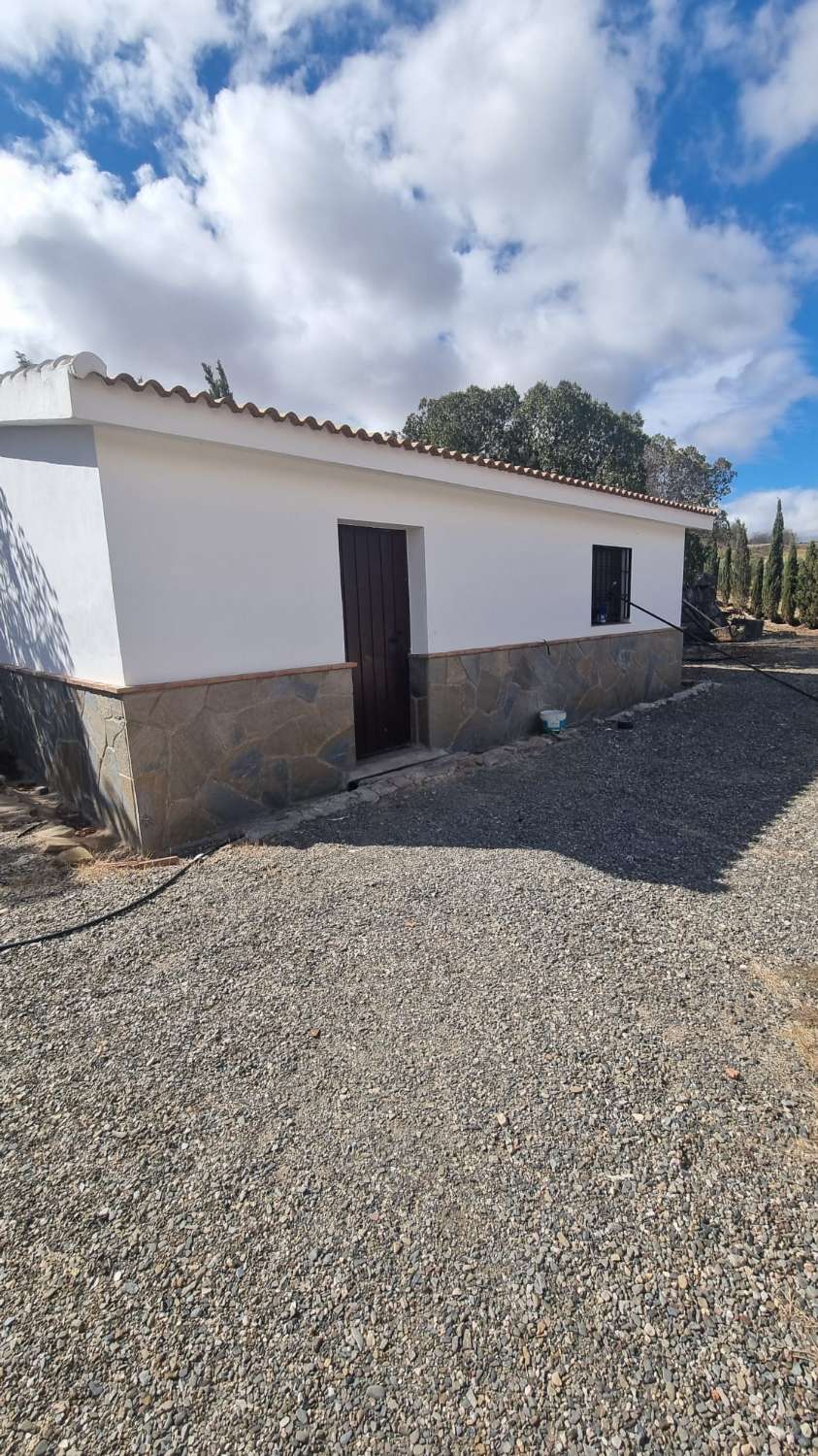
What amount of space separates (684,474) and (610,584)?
64.6 ft

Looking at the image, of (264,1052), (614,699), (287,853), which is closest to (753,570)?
(614,699)

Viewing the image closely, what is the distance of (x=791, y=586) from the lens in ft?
78.1

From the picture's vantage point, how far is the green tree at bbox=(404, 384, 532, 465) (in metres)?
17.7

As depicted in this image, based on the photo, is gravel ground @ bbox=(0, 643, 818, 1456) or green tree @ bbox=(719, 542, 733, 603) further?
green tree @ bbox=(719, 542, 733, 603)

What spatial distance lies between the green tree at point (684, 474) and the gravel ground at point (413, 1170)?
25903 mm

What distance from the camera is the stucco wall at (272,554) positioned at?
449 cm

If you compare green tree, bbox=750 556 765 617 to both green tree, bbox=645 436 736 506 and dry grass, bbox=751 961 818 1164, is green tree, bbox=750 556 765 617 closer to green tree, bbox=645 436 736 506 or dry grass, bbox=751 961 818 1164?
green tree, bbox=645 436 736 506

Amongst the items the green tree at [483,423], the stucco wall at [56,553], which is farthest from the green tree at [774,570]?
the stucco wall at [56,553]

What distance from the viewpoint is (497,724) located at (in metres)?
7.66

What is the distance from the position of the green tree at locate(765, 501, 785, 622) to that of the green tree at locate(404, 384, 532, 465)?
12480 mm

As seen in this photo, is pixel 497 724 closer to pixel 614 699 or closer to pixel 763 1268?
pixel 614 699

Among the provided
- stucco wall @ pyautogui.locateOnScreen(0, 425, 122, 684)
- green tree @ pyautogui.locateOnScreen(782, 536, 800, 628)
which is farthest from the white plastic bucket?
green tree @ pyautogui.locateOnScreen(782, 536, 800, 628)

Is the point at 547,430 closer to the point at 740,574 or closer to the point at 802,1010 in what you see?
the point at 740,574

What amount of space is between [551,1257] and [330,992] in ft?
4.78
